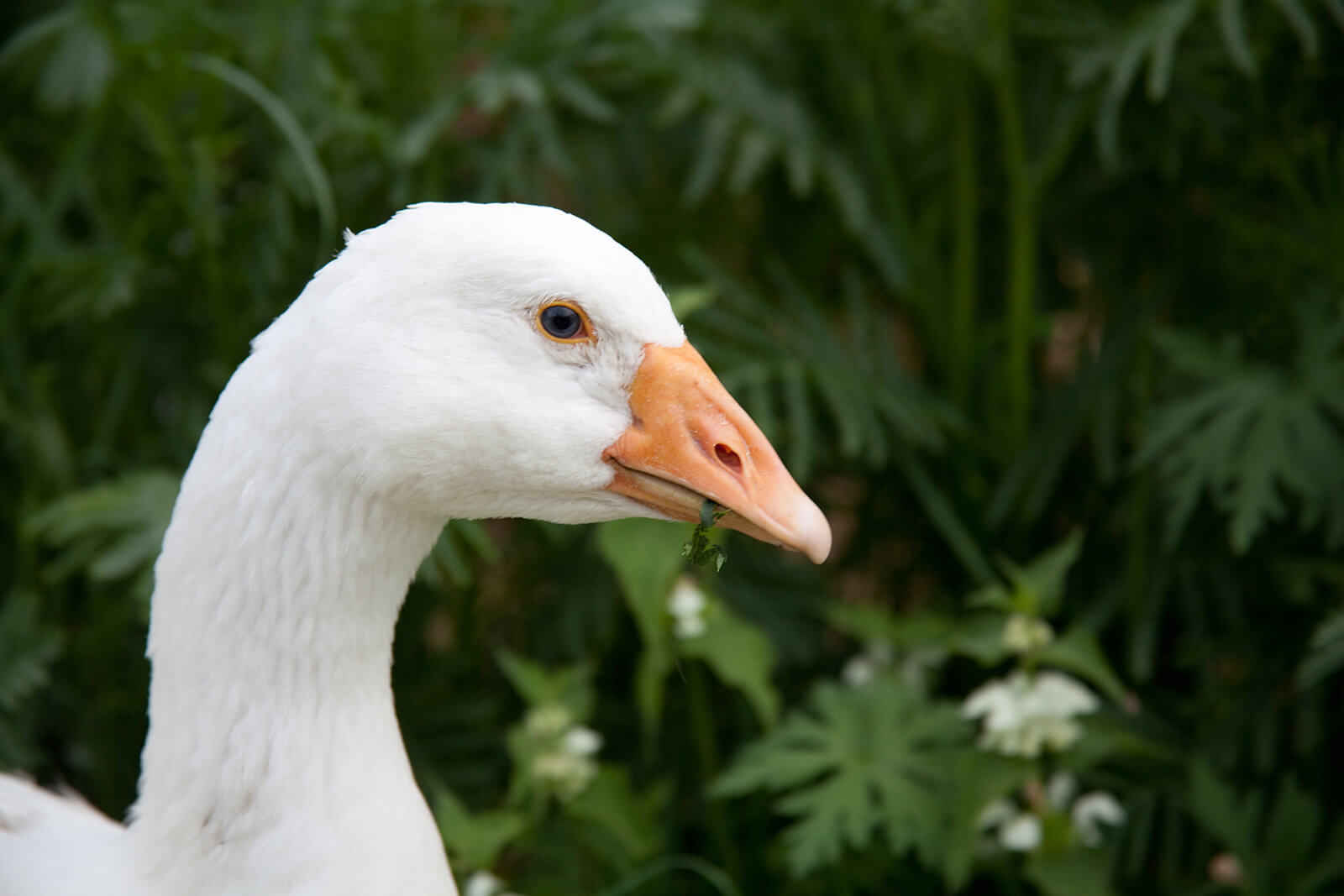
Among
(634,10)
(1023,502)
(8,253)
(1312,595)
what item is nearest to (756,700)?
(1023,502)

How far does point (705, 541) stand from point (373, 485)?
454 mm

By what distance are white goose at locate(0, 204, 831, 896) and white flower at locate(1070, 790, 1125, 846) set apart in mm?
1153

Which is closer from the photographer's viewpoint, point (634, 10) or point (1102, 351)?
point (634, 10)

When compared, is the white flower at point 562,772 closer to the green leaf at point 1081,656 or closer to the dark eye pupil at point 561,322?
the green leaf at point 1081,656

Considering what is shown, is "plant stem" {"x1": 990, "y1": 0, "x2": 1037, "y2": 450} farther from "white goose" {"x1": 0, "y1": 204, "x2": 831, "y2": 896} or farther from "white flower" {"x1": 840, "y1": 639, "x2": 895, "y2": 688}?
"white goose" {"x1": 0, "y1": 204, "x2": 831, "y2": 896}

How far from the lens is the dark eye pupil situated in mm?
1426

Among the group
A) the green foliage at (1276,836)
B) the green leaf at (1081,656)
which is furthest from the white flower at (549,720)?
the green foliage at (1276,836)

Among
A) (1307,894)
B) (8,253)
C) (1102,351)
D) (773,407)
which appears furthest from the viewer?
(773,407)

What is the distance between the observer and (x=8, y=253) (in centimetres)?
268

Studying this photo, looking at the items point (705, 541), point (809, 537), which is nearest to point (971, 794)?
point (705, 541)

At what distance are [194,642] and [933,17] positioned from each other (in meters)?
1.97

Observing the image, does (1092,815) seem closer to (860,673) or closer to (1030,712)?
(1030,712)

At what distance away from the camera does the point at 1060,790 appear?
230 cm

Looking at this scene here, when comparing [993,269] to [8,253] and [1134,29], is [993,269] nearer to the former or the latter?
[1134,29]
